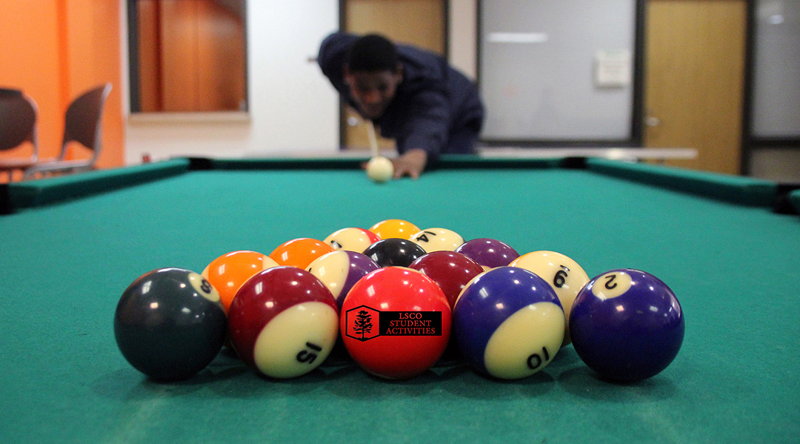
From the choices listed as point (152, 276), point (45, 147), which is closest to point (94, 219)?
point (152, 276)

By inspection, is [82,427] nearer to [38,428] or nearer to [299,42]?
[38,428]

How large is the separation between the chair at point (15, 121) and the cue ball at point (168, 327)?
447 cm

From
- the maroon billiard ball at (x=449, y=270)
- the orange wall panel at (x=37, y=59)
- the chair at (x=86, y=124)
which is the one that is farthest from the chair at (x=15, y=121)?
the maroon billiard ball at (x=449, y=270)

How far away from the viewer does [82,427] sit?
0.67m

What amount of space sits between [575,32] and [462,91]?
10.0 ft

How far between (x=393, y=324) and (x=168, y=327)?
10.5 inches

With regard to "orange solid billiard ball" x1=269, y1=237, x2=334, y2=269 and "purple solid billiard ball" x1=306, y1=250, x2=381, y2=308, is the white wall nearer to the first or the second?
"orange solid billiard ball" x1=269, y1=237, x2=334, y2=269

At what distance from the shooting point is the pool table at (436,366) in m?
0.68

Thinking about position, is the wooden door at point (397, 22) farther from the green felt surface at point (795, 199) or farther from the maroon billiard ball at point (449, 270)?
the maroon billiard ball at point (449, 270)

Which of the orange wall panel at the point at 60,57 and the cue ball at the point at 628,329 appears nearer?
the cue ball at the point at 628,329

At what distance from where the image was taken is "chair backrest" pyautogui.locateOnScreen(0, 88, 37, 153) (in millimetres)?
4805

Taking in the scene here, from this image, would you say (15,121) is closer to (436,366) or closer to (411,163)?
(411,163)

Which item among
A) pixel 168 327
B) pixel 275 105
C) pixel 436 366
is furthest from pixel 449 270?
pixel 275 105

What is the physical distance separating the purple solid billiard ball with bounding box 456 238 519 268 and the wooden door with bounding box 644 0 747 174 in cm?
647
